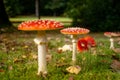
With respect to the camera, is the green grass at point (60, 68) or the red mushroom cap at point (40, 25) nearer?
the red mushroom cap at point (40, 25)

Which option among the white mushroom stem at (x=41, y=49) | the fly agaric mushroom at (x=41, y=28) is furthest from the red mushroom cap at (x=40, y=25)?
the white mushroom stem at (x=41, y=49)

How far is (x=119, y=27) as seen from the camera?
1802 cm

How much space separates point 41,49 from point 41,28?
19.7 inches

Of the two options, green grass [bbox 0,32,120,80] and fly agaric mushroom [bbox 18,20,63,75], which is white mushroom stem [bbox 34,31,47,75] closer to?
fly agaric mushroom [bbox 18,20,63,75]

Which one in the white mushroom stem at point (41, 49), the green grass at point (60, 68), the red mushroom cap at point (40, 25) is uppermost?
the red mushroom cap at point (40, 25)

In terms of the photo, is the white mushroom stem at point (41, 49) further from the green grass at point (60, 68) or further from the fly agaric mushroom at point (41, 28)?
the green grass at point (60, 68)

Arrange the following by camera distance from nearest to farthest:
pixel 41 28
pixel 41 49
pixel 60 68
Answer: pixel 41 28 < pixel 41 49 < pixel 60 68

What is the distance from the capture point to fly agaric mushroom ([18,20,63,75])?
4965mm

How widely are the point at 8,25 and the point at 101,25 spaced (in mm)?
4695

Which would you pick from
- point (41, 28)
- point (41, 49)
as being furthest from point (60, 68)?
point (41, 28)

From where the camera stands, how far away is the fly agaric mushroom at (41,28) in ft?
16.3

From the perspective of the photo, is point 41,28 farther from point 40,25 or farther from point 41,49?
point 41,49

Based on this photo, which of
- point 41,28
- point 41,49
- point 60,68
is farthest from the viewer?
point 60,68

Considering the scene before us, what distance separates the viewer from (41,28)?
4945 mm
